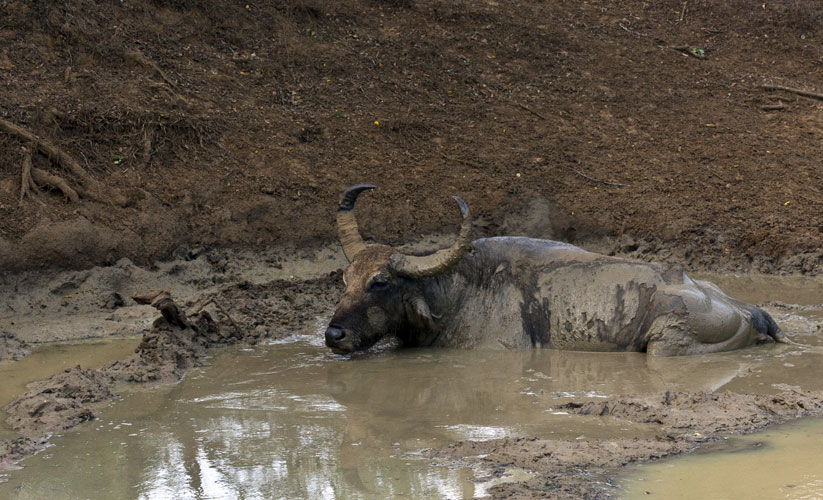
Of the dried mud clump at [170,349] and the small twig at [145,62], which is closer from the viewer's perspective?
the dried mud clump at [170,349]

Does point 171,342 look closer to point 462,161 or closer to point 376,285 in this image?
point 376,285

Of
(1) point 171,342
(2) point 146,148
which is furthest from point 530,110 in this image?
(1) point 171,342

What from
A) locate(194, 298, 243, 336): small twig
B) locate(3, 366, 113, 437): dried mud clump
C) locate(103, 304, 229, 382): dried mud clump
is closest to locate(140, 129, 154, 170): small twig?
locate(194, 298, 243, 336): small twig

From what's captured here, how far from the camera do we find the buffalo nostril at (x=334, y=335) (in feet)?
25.0

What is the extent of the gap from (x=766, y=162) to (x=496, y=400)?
908 cm

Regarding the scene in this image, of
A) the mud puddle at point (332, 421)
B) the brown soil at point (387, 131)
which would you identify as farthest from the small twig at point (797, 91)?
the mud puddle at point (332, 421)

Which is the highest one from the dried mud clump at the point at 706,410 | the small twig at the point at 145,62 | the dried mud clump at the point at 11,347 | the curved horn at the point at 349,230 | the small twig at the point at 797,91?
the small twig at the point at 145,62

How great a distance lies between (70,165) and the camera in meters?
10.8

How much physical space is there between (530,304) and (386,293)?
138 cm

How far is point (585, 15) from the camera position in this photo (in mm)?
18438

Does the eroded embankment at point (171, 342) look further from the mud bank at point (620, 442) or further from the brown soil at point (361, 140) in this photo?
the mud bank at point (620, 442)

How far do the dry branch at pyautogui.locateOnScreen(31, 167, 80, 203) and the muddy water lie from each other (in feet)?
12.3

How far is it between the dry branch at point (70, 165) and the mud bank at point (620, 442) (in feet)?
22.8

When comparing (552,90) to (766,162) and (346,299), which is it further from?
(346,299)
